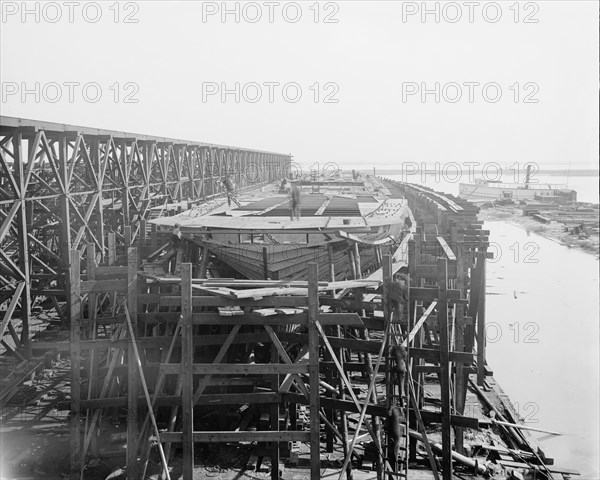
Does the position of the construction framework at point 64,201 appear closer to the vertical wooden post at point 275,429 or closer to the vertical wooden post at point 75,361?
the vertical wooden post at point 75,361

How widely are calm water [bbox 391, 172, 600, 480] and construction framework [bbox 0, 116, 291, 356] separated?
9.33 m

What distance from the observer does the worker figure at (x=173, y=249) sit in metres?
11.7

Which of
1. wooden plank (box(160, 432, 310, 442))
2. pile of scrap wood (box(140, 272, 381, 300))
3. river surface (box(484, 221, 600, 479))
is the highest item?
pile of scrap wood (box(140, 272, 381, 300))

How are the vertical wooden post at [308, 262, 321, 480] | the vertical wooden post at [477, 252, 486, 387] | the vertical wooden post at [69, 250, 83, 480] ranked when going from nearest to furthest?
the vertical wooden post at [308, 262, 321, 480] → the vertical wooden post at [69, 250, 83, 480] → the vertical wooden post at [477, 252, 486, 387]

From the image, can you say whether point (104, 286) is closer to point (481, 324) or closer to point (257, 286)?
point (257, 286)

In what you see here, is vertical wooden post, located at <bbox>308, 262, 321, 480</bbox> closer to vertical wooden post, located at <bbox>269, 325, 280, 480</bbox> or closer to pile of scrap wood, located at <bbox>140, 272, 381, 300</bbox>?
pile of scrap wood, located at <bbox>140, 272, 381, 300</bbox>

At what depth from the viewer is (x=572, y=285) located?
28.5 metres

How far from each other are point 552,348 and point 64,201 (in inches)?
557

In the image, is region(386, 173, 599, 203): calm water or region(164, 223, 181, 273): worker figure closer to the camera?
region(164, 223, 181, 273): worker figure

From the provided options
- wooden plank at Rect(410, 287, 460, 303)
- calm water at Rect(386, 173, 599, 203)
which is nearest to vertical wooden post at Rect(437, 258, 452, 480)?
wooden plank at Rect(410, 287, 460, 303)

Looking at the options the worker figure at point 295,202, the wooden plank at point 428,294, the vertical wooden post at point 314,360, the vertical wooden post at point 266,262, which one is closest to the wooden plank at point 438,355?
the wooden plank at point 428,294

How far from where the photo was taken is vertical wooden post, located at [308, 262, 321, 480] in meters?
7.90

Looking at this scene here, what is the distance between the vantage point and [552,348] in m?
19.1

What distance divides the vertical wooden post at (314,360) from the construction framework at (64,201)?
4.44 m
